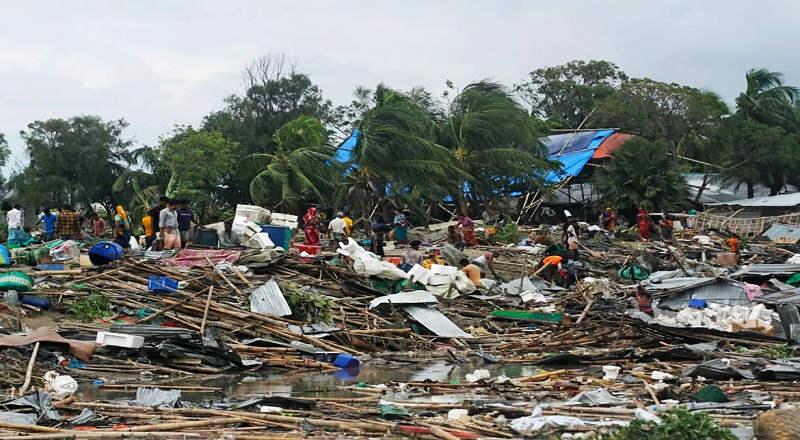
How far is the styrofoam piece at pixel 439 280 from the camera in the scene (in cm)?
1497

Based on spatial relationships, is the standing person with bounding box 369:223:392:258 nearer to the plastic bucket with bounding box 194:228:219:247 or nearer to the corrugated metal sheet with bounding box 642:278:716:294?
the plastic bucket with bounding box 194:228:219:247

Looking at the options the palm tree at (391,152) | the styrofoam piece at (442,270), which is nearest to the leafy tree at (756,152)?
the palm tree at (391,152)

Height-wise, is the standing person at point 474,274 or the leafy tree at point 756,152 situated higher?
the leafy tree at point 756,152

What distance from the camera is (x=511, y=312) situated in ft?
45.7

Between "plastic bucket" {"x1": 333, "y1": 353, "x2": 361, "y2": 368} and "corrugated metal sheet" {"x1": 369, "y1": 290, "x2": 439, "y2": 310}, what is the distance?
2.48 meters

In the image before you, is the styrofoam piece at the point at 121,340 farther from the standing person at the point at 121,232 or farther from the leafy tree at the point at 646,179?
the leafy tree at the point at 646,179

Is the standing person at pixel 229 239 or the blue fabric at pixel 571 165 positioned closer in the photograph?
the standing person at pixel 229 239

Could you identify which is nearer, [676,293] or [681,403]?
[681,403]

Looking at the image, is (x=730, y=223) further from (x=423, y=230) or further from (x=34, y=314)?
(x=34, y=314)

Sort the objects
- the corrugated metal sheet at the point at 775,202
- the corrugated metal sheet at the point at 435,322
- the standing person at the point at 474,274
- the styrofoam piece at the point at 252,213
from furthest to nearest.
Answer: the corrugated metal sheet at the point at 775,202, the styrofoam piece at the point at 252,213, the standing person at the point at 474,274, the corrugated metal sheet at the point at 435,322

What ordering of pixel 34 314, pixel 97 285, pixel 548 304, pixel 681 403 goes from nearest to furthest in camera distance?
pixel 681 403 → pixel 34 314 → pixel 97 285 → pixel 548 304

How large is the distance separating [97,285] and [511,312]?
19.3 feet

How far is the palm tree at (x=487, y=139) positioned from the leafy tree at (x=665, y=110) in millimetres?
7566

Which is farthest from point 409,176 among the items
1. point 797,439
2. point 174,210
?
point 797,439
